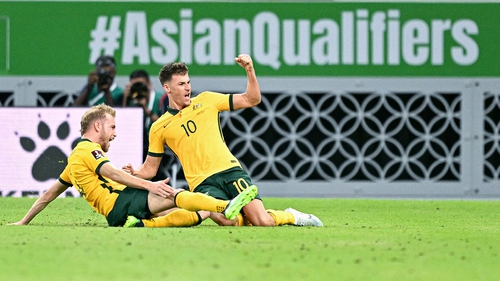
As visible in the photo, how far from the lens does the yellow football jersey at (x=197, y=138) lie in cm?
873

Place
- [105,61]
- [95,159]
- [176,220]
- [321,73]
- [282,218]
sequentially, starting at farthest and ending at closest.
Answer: [321,73]
[105,61]
[282,218]
[176,220]
[95,159]

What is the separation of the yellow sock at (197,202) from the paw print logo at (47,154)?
5.46 m

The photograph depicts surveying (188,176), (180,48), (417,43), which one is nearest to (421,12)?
(417,43)

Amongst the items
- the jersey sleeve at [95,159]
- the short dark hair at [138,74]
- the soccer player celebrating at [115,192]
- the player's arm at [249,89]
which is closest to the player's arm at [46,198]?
the soccer player celebrating at [115,192]

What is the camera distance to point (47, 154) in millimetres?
13367

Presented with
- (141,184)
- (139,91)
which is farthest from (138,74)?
(141,184)

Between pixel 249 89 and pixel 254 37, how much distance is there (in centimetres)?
654

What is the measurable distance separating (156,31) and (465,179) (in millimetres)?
4773

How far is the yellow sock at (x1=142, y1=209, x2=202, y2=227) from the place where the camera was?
8.31 m

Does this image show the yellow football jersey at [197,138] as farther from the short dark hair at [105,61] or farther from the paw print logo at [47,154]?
the short dark hair at [105,61]

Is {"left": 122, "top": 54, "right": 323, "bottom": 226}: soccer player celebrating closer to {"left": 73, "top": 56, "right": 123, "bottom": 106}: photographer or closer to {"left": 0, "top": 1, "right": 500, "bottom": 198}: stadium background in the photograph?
{"left": 73, "top": 56, "right": 123, "bottom": 106}: photographer

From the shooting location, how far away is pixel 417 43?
1498 cm

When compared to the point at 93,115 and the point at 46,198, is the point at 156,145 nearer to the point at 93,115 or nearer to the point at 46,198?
the point at 93,115

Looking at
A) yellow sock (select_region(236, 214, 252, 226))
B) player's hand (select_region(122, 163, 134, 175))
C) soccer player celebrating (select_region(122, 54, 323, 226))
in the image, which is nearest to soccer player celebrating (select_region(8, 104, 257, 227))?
player's hand (select_region(122, 163, 134, 175))
